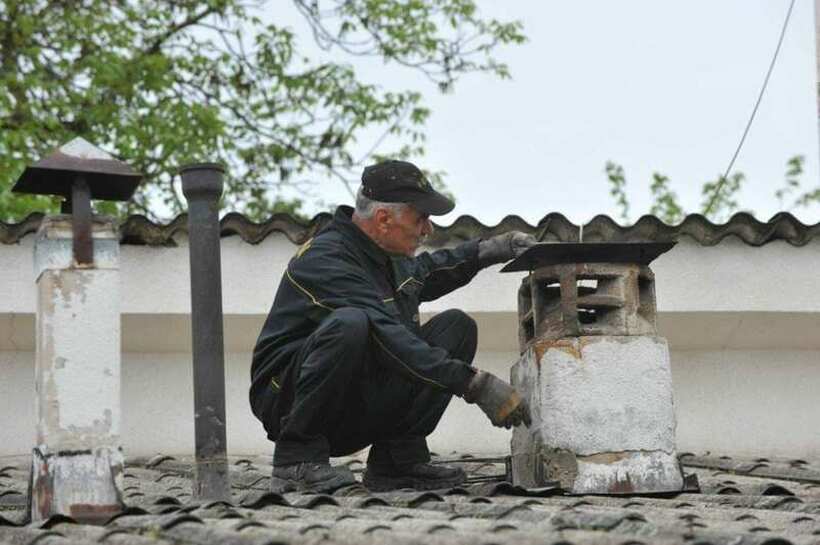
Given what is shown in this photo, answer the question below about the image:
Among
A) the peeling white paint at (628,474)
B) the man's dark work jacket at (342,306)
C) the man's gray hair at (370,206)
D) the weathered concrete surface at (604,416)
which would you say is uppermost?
the man's gray hair at (370,206)

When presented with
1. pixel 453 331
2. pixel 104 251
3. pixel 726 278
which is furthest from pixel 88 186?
pixel 726 278

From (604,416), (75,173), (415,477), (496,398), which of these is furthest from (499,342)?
(75,173)

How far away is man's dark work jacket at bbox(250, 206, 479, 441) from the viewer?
652cm

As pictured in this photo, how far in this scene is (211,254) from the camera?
6.74 m

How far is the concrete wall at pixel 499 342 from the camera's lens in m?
9.24

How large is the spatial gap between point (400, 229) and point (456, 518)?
6.23ft

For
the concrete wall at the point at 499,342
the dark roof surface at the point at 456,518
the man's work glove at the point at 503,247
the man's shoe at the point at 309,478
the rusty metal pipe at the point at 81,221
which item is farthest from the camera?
the concrete wall at the point at 499,342

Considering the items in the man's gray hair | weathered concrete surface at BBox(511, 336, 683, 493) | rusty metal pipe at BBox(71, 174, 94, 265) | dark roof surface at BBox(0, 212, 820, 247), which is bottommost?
weathered concrete surface at BBox(511, 336, 683, 493)

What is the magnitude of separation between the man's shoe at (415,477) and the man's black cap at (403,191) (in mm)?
1061

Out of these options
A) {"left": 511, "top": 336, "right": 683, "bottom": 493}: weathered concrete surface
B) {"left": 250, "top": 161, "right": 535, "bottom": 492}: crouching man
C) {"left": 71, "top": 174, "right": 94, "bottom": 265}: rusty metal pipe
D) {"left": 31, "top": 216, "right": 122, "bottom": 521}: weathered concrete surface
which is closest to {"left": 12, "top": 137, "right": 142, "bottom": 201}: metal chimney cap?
{"left": 71, "top": 174, "right": 94, "bottom": 265}: rusty metal pipe

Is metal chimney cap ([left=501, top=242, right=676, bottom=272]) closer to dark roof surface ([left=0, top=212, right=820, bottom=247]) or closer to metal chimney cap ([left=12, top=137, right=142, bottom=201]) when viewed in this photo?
metal chimney cap ([left=12, top=137, right=142, bottom=201])

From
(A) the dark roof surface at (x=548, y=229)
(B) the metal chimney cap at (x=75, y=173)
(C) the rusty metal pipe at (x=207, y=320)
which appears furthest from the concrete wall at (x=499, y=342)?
(B) the metal chimney cap at (x=75, y=173)

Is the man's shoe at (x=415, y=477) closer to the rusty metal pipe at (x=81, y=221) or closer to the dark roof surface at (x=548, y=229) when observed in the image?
the rusty metal pipe at (x=81, y=221)

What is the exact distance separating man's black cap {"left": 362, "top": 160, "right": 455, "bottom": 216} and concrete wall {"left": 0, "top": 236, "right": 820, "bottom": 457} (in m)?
2.37
